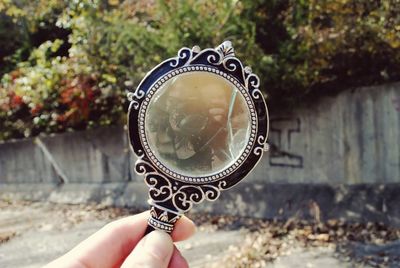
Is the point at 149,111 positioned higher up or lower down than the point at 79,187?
higher up

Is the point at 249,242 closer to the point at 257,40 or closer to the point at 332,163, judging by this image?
the point at 332,163

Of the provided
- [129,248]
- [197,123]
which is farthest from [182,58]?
[129,248]

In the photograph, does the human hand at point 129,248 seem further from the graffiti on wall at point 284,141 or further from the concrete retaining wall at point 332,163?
the graffiti on wall at point 284,141

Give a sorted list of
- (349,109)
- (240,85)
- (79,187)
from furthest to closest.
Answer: (79,187)
(349,109)
(240,85)

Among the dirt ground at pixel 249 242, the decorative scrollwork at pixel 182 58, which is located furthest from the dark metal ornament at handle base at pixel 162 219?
the dirt ground at pixel 249 242

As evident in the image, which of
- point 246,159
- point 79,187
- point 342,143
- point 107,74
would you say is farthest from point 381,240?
point 79,187

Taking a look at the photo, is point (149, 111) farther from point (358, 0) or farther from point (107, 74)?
point (107, 74)

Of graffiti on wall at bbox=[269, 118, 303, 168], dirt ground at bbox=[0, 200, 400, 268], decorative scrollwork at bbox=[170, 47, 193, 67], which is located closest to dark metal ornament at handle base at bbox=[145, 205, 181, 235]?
decorative scrollwork at bbox=[170, 47, 193, 67]
